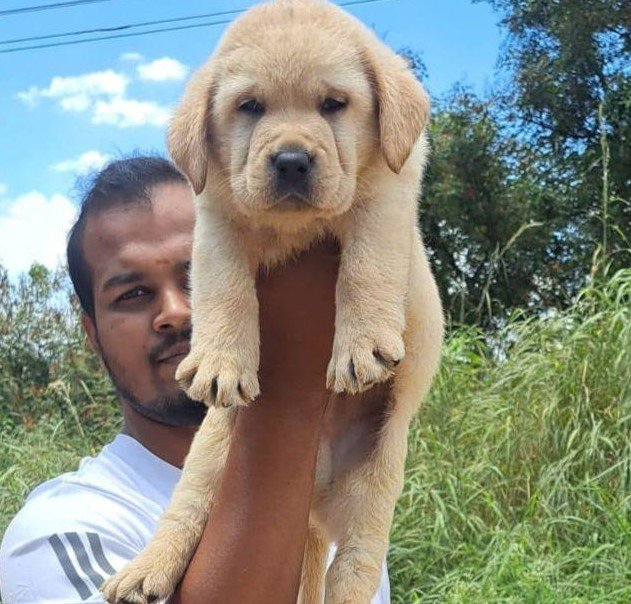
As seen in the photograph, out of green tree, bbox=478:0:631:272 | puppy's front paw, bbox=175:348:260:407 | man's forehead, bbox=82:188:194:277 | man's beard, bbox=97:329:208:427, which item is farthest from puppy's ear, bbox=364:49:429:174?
green tree, bbox=478:0:631:272

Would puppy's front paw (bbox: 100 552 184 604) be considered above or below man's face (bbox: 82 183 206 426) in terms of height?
below

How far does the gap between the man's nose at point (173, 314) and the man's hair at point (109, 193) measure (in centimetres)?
36

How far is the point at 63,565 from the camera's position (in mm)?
2639

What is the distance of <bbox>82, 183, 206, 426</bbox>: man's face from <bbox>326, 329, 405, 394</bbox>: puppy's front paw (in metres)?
0.97

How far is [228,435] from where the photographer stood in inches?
103

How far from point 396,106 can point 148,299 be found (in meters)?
1.15

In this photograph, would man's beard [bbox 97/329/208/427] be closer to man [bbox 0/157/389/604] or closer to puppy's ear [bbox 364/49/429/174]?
A: man [bbox 0/157/389/604]

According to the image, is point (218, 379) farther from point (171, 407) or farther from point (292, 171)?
point (171, 407)

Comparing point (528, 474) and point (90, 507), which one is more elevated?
point (90, 507)

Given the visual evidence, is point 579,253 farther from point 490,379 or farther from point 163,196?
point 163,196

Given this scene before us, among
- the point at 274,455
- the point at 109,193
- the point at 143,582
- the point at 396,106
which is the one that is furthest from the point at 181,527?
the point at 109,193

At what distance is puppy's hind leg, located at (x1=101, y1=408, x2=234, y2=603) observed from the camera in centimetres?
235

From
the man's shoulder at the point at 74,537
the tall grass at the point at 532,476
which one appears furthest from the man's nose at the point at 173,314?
the tall grass at the point at 532,476

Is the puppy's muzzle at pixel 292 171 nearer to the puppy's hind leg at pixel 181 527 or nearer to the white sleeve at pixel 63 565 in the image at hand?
the puppy's hind leg at pixel 181 527
